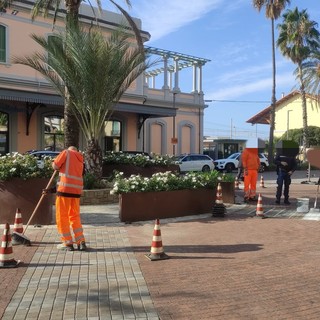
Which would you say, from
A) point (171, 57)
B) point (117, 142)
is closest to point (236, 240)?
point (117, 142)

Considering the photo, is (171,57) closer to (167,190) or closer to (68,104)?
(68,104)

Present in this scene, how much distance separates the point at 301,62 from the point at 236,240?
109ft

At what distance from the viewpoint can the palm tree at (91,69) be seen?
39.5ft

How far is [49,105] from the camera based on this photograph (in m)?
26.0

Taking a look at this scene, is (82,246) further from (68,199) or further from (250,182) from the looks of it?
(250,182)

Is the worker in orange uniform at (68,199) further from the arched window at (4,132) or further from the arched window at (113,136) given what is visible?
the arched window at (113,136)

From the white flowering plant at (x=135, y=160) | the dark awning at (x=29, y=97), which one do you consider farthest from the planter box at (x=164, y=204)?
the dark awning at (x=29, y=97)

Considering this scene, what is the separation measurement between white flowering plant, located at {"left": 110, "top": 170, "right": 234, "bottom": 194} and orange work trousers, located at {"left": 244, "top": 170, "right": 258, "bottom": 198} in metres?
1.37

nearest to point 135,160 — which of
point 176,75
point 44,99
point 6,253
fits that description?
point 44,99

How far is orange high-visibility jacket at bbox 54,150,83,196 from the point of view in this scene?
7195 mm

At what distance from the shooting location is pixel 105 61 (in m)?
12.2

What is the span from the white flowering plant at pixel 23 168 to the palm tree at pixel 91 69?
132 inches

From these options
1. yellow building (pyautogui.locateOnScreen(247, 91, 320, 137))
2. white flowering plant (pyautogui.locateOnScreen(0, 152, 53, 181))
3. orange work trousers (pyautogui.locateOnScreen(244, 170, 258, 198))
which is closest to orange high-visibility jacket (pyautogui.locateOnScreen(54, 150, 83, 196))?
white flowering plant (pyautogui.locateOnScreen(0, 152, 53, 181))

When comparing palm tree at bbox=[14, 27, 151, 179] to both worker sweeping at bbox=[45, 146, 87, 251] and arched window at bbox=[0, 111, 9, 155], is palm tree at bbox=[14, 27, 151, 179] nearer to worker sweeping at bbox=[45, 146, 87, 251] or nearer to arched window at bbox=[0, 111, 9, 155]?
worker sweeping at bbox=[45, 146, 87, 251]
